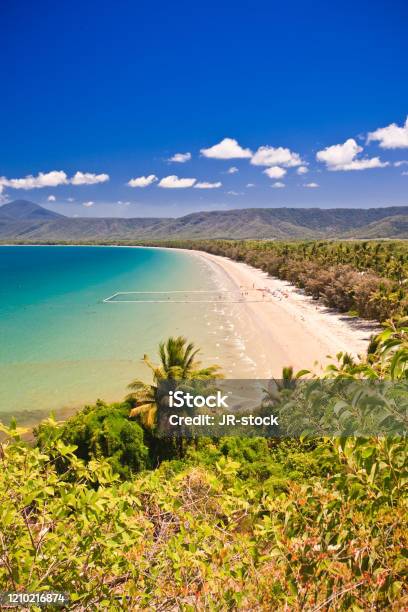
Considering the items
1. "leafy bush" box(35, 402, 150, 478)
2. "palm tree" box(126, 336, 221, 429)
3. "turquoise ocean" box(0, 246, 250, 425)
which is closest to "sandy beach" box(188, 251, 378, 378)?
"turquoise ocean" box(0, 246, 250, 425)

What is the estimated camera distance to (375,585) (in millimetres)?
3111

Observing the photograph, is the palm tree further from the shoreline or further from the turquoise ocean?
the shoreline

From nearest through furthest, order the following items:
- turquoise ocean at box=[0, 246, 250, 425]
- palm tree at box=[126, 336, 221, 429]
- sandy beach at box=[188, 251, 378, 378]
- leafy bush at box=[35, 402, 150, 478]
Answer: leafy bush at box=[35, 402, 150, 478] → palm tree at box=[126, 336, 221, 429] → turquoise ocean at box=[0, 246, 250, 425] → sandy beach at box=[188, 251, 378, 378]

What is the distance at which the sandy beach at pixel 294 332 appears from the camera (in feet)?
110

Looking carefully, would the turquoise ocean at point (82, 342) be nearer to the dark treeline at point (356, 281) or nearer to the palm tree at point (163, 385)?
the palm tree at point (163, 385)

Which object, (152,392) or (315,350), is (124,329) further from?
(152,392)

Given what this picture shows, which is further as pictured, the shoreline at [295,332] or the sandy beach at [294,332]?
the sandy beach at [294,332]

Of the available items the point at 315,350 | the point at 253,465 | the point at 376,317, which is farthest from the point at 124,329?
the point at 253,465

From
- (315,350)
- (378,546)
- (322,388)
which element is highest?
(322,388)

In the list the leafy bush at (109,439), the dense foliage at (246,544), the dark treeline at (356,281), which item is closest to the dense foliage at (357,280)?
the dark treeline at (356,281)

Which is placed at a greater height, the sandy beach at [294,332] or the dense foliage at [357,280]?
the dense foliage at [357,280]

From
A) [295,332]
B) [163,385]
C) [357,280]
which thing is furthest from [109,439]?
[357,280]

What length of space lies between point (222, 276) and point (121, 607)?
94260 millimetres

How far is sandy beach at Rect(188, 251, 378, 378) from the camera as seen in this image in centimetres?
3347
